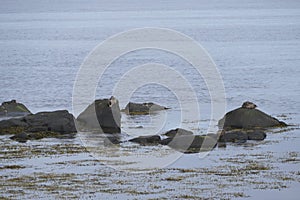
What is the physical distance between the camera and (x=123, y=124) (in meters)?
49.2

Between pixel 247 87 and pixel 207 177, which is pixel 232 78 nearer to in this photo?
pixel 247 87

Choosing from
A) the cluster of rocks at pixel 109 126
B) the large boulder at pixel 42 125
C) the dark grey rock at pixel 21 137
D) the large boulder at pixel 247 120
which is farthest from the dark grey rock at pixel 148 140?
the dark grey rock at pixel 21 137

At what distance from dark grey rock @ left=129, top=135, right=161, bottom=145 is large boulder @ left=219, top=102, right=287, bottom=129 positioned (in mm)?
5687

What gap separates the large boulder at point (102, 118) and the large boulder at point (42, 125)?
2.99ft

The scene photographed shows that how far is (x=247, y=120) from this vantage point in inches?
1854

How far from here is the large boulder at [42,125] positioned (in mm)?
46094

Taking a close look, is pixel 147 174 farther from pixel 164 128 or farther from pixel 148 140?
pixel 164 128

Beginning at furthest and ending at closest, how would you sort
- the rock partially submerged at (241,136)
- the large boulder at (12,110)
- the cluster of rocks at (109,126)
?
the large boulder at (12,110) → the cluster of rocks at (109,126) → the rock partially submerged at (241,136)

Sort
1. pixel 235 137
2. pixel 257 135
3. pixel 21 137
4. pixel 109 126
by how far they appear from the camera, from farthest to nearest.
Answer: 1. pixel 109 126
2. pixel 21 137
3. pixel 257 135
4. pixel 235 137

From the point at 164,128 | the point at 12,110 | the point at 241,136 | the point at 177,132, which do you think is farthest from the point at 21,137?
the point at 241,136

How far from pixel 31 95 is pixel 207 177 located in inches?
1647

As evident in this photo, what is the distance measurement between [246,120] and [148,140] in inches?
282

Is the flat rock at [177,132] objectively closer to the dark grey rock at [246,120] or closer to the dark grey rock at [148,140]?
the dark grey rock at [148,140]

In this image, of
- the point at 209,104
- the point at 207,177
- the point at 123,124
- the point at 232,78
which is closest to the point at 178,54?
the point at 232,78
